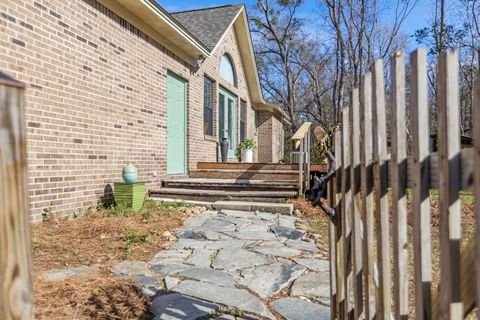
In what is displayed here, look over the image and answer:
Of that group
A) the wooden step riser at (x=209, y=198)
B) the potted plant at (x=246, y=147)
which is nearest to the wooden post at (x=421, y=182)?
the wooden step riser at (x=209, y=198)

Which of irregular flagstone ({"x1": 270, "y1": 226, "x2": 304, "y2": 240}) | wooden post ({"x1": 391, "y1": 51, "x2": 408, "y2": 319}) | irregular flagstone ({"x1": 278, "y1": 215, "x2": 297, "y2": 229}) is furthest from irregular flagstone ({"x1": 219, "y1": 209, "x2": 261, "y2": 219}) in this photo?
wooden post ({"x1": 391, "y1": 51, "x2": 408, "y2": 319})

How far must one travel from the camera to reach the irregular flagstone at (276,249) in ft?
13.2

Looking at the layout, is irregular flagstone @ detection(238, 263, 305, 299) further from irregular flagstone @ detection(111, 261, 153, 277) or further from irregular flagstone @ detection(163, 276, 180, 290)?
irregular flagstone @ detection(111, 261, 153, 277)

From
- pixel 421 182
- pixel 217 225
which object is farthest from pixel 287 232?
pixel 421 182

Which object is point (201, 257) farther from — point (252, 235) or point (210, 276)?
point (252, 235)

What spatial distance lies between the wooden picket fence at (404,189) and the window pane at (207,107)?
28.4ft

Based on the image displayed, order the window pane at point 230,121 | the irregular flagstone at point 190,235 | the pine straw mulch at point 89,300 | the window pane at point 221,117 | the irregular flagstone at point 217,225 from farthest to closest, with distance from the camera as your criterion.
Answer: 1. the window pane at point 230,121
2. the window pane at point 221,117
3. the irregular flagstone at point 217,225
4. the irregular flagstone at point 190,235
5. the pine straw mulch at point 89,300

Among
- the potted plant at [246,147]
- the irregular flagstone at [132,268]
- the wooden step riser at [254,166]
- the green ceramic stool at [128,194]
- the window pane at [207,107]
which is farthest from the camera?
the potted plant at [246,147]

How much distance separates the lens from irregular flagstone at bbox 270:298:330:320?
8.31 feet

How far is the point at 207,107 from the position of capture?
34.6 feet

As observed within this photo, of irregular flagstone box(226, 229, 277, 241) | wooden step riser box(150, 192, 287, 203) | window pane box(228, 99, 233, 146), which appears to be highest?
window pane box(228, 99, 233, 146)

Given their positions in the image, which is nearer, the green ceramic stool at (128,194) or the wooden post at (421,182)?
the wooden post at (421,182)

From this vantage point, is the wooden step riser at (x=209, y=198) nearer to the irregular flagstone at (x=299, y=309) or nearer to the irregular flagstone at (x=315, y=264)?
the irregular flagstone at (x=315, y=264)

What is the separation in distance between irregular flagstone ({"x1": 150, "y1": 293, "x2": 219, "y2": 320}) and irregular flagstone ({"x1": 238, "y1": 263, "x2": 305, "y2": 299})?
0.50m
